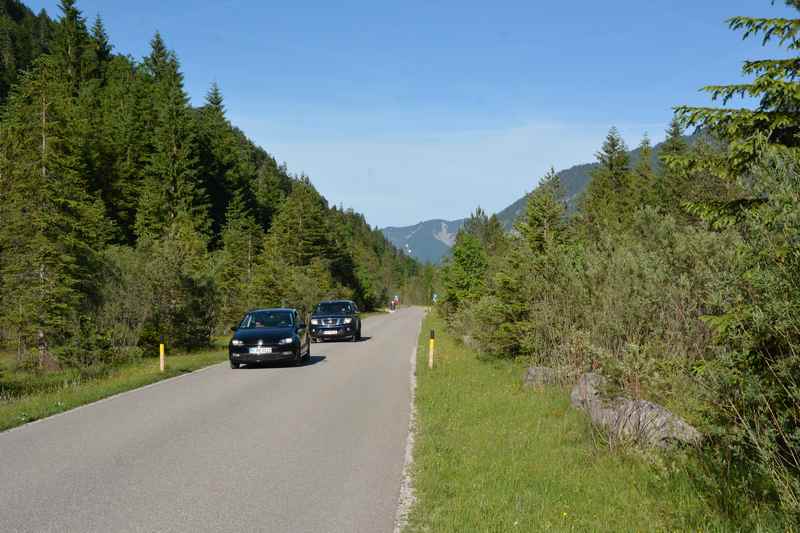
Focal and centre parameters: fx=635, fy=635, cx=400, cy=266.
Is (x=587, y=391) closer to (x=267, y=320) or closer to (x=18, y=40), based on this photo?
(x=267, y=320)

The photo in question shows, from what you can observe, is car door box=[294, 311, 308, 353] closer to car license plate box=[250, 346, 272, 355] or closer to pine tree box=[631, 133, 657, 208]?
car license plate box=[250, 346, 272, 355]

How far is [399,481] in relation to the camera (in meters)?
6.69

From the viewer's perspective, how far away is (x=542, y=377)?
42.9 feet

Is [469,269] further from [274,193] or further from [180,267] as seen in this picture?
[274,193]

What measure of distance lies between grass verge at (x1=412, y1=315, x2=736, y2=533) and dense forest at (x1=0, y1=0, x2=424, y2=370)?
1461 cm

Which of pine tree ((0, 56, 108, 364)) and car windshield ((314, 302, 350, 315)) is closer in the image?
pine tree ((0, 56, 108, 364))

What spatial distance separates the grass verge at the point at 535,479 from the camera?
539 centimetres

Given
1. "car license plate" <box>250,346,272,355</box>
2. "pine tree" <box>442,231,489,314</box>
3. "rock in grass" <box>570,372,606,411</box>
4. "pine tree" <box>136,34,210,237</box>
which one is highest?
"pine tree" <box>136,34,210,237</box>

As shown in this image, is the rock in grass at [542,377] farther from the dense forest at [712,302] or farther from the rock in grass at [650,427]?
the rock in grass at [650,427]

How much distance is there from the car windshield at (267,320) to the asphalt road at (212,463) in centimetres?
558

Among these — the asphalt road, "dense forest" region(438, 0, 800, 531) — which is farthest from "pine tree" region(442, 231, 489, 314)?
the asphalt road

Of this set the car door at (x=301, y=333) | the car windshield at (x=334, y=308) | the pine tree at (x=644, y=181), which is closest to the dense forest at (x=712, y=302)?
the car door at (x=301, y=333)

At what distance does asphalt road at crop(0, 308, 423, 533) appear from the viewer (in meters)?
5.43

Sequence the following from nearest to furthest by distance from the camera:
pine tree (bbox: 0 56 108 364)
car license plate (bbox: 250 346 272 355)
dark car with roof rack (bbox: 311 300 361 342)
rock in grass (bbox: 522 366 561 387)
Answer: rock in grass (bbox: 522 366 561 387), car license plate (bbox: 250 346 272 355), pine tree (bbox: 0 56 108 364), dark car with roof rack (bbox: 311 300 361 342)
